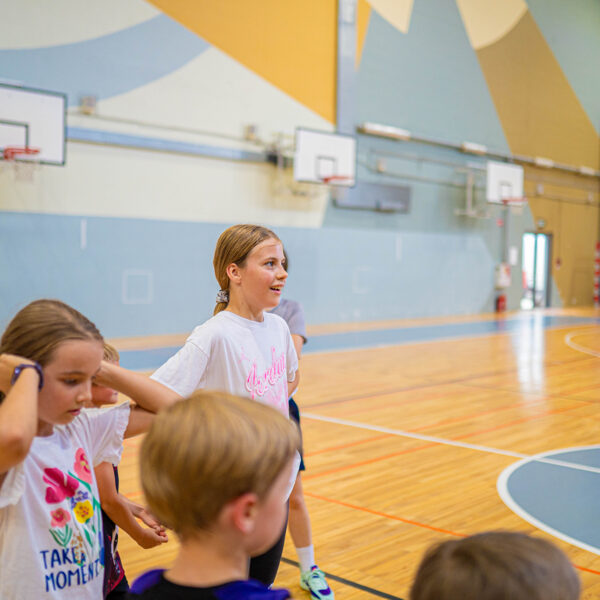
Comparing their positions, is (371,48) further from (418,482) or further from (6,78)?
(418,482)

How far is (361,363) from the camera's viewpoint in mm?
8891

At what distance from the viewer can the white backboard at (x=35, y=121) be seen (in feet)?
28.9

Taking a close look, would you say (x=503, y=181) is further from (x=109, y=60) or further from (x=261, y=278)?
(x=261, y=278)

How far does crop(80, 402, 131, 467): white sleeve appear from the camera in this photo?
5.28 ft

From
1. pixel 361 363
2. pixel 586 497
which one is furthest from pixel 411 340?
pixel 586 497

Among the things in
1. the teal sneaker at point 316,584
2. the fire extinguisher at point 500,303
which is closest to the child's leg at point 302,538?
the teal sneaker at point 316,584

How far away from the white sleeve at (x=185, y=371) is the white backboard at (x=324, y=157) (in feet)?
33.4

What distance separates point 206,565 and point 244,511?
10 centimetres

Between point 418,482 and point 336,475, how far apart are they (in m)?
0.48

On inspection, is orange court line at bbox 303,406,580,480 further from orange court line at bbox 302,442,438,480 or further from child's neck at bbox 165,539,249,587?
child's neck at bbox 165,539,249,587

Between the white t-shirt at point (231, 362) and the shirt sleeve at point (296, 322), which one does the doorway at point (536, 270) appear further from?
the white t-shirt at point (231, 362)

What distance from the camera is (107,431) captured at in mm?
1630

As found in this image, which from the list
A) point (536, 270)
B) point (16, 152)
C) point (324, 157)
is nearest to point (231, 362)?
point (16, 152)

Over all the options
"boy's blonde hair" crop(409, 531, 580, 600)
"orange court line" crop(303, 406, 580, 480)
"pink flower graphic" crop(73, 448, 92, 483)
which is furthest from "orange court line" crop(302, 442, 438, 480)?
"boy's blonde hair" crop(409, 531, 580, 600)
